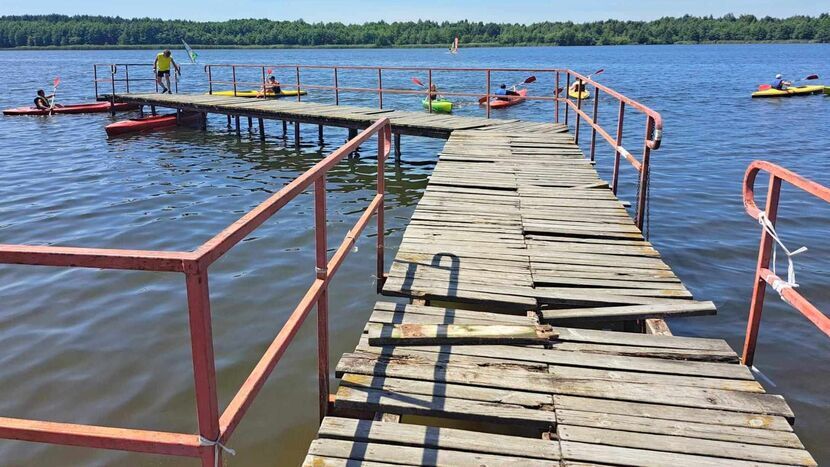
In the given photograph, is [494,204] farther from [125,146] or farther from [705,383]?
[125,146]

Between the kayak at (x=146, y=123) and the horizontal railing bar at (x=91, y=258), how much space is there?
16390mm

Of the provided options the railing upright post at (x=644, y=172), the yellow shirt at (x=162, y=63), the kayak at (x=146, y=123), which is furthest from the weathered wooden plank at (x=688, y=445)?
the yellow shirt at (x=162, y=63)

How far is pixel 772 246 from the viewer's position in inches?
146

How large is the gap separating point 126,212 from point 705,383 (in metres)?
8.26

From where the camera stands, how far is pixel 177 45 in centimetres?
10881

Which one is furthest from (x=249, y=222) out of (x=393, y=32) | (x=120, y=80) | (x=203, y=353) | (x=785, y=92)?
(x=393, y=32)

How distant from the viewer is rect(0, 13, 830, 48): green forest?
10656cm

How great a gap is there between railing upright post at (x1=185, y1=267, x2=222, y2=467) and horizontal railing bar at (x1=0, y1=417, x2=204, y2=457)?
50mm

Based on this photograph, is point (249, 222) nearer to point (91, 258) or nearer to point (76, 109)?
point (91, 258)

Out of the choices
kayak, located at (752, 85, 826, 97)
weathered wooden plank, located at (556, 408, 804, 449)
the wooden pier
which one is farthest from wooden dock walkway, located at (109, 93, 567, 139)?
kayak, located at (752, 85, 826, 97)

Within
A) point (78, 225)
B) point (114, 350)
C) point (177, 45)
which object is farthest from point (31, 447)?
point (177, 45)

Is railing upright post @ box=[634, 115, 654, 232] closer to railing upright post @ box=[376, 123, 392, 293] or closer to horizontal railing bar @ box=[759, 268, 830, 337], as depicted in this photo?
railing upright post @ box=[376, 123, 392, 293]

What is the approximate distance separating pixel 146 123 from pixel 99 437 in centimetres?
1712

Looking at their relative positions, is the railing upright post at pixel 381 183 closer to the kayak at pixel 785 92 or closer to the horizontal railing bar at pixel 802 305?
the horizontal railing bar at pixel 802 305
